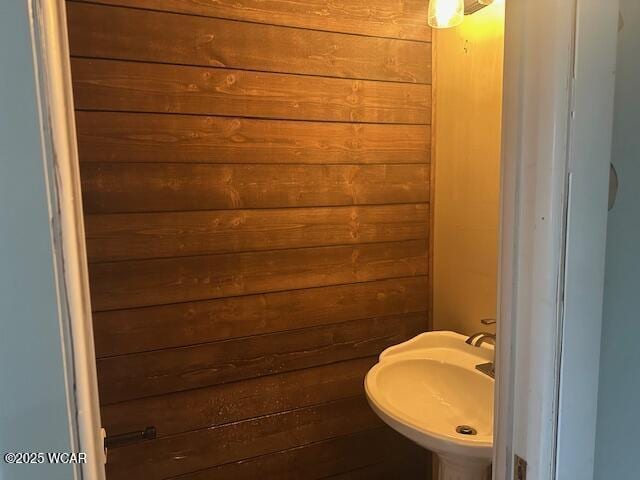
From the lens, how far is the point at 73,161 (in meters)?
0.51

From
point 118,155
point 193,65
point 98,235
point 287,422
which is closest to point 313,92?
point 193,65

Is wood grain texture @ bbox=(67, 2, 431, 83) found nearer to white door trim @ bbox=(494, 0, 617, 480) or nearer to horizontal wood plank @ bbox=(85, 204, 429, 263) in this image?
horizontal wood plank @ bbox=(85, 204, 429, 263)

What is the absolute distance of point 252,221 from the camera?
166 centimetres

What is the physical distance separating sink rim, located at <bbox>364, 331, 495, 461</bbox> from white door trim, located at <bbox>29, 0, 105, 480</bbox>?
0.87 meters

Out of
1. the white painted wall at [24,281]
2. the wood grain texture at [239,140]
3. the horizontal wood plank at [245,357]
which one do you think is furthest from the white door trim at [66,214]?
the horizontal wood plank at [245,357]

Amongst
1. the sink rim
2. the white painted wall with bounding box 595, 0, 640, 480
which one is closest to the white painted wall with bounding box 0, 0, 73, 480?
the white painted wall with bounding box 595, 0, 640, 480

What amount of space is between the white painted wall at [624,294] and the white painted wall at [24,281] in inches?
28.2

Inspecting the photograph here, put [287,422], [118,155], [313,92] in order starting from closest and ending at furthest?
1. [118,155]
2. [313,92]
3. [287,422]

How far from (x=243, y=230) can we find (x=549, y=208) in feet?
3.83

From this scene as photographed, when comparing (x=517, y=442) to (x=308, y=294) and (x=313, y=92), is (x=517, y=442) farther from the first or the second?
(x=313, y=92)

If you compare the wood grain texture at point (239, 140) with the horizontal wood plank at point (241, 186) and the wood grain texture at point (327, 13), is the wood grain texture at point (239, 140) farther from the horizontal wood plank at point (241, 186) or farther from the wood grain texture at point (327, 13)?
the wood grain texture at point (327, 13)

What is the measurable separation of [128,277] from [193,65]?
0.72m

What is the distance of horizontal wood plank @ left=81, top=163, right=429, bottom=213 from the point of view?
1.48 metres

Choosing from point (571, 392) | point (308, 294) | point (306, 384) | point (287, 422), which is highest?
point (571, 392)
